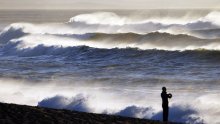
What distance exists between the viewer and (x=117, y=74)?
2533 cm

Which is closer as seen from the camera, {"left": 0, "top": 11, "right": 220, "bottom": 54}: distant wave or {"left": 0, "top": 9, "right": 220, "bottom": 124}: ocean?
{"left": 0, "top": 9, "right": 220, "bottom": 124}: ocean

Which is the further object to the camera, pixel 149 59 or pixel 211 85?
pixel 149 59

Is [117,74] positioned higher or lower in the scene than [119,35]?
lower

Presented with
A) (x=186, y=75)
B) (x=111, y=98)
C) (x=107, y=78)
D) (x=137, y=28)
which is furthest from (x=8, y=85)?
(x=137, y=28)

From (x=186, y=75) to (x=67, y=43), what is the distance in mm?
20893

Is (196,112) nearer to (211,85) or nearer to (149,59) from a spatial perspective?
(211,85)

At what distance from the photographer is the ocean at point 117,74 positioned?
18.0 m

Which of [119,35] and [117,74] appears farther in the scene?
[119,35]

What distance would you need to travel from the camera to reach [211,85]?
21.0 m

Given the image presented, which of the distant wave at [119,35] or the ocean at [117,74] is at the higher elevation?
the distant wave at [119,35]

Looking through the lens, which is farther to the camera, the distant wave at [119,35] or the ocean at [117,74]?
the distant wave at [119,35]

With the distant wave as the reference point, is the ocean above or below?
below

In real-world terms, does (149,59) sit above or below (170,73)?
above

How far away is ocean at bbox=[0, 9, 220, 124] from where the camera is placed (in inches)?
708
